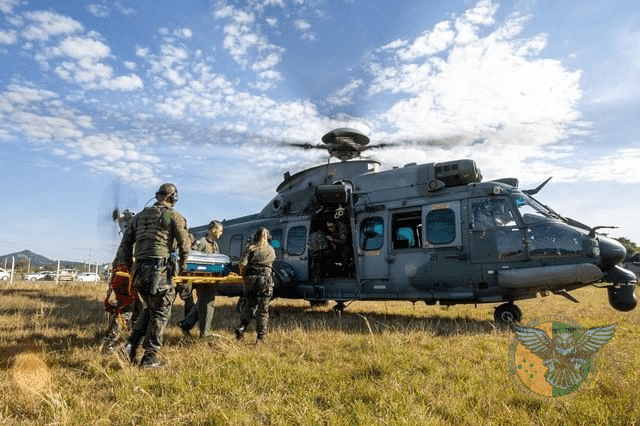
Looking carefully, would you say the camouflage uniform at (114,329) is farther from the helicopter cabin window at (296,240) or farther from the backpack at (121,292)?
the helicopter cabin window at (296,240)

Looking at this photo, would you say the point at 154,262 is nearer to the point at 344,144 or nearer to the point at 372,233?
the point at 372,233

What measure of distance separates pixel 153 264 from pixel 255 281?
179 centimetres

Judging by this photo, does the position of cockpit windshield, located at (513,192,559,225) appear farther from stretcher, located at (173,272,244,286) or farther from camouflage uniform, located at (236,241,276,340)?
stretcher, located at (173,272,244,286)

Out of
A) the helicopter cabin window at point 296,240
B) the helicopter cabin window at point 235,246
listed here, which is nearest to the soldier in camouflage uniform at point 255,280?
the helicopter cabin window at point 296,240

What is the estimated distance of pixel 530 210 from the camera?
761 cm

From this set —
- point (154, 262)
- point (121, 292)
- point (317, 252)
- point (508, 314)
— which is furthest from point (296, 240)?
point (154, 262)

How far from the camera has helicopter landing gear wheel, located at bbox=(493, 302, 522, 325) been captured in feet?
25.0

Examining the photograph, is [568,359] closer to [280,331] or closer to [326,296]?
[280,331]

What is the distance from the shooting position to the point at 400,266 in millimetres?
8500

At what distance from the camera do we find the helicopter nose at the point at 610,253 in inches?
283

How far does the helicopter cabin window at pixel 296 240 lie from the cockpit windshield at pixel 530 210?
4.82 metres

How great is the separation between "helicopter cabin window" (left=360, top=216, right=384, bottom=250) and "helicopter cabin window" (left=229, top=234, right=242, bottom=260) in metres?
3.90

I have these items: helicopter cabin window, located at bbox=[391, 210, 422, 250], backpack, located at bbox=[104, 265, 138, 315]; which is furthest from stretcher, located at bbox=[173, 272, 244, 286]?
helicopter cabin window, located at bbox=[391, 210, 422, 250]

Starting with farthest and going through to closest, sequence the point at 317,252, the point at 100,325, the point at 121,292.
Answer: the point at 317,252 → the point at 100,325 → the point at 121,292
